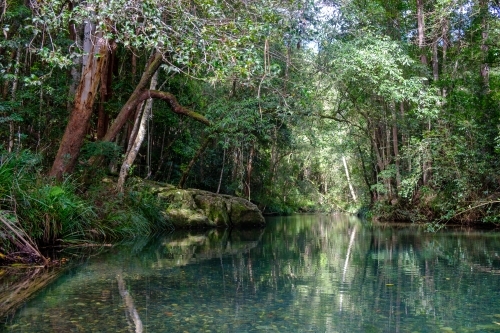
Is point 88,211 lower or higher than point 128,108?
lower

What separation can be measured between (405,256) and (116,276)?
454 cm

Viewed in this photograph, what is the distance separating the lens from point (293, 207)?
115 ft

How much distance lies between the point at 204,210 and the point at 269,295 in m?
10.8

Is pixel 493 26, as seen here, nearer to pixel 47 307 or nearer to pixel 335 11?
pixel 335 11

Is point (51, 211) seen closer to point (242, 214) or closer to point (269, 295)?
point (269, 295)

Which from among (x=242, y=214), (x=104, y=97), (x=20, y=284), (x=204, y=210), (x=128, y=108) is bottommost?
(x=20, y=284)

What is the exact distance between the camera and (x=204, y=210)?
49.1 feet

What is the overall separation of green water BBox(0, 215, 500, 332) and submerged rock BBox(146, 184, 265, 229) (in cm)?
687

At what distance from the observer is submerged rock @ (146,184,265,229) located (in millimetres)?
14141

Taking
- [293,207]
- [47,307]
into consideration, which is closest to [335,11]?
[47,307]

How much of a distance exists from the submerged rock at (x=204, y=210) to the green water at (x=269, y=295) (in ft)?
22.5

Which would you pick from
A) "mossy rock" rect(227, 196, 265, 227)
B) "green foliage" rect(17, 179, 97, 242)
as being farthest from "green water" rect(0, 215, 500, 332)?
"mossy rock" rect(227, 196, 265, 227)

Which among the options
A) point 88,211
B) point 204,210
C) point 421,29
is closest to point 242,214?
point 204,210

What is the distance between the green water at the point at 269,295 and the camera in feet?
10.8
